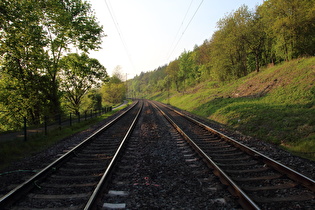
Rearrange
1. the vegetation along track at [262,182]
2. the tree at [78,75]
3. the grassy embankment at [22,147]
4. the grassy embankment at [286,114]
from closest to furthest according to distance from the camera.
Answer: the vegetation along track at [262,182]
the grassy embankment at [22,147]
the grassy embankment at [286,114]
the tree at [78,75]

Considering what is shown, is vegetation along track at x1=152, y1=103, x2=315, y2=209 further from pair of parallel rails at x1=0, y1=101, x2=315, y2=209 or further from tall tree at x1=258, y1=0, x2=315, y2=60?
tall tree at x1=258, y1=0, x2=315, y2=60

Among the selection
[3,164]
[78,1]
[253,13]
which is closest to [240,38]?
[253,13]

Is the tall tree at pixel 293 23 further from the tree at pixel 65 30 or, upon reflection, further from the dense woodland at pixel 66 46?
the tree at pixel 65 30

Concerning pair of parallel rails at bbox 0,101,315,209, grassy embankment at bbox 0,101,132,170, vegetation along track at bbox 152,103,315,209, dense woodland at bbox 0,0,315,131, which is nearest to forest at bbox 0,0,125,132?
dense woodland at bbox 0,0,315,131

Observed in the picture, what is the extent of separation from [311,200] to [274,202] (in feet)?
2.35

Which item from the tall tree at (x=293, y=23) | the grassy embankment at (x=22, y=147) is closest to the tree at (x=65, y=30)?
the grassy embankment at (x=22, y=147)

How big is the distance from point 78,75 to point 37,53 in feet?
30.1

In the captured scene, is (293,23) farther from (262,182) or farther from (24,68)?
(24,68)

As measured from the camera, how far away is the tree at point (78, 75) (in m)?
22.8

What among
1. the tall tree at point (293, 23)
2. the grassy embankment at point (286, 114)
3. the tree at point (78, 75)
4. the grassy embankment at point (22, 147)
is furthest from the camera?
the tree at point (78, 75)

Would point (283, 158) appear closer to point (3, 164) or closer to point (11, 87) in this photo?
point (3, 164)

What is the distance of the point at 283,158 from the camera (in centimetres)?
605

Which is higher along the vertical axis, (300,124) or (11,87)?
(11,87)

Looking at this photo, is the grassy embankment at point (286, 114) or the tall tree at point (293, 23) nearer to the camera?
the grassy embankment at point (286, 114)
